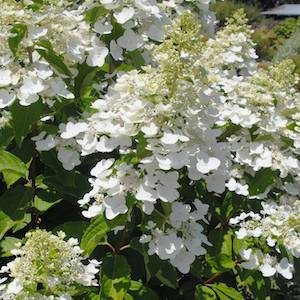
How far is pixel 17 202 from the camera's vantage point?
6.22 ft

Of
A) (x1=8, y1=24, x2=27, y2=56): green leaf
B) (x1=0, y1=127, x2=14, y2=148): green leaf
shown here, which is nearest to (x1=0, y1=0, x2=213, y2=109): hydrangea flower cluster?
(x1=8, y1=24, x2=27, y2=56): green leaf

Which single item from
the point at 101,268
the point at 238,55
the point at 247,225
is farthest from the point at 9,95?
the point at 238,55

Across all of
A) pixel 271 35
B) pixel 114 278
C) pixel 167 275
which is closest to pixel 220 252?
pixel 167 275

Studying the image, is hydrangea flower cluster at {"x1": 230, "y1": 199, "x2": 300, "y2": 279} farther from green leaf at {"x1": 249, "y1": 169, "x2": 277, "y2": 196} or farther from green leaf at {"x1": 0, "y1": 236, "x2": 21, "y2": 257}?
green leaf at {"x1": 0, "y1": 236, "x2": 21, "y2": 257}

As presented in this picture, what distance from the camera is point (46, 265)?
1397 mm

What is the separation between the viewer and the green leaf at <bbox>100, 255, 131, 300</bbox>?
67.1 inches

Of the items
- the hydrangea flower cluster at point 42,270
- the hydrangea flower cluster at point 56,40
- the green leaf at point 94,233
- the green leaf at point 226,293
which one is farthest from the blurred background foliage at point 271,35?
the hydrangea flower cluster at point 42,270

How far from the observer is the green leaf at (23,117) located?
1.77 meters

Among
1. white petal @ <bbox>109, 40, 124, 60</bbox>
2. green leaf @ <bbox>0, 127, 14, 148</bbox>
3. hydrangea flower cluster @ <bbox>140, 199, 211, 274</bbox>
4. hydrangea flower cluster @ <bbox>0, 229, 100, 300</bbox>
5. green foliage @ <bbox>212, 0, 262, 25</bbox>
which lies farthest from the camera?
green foliage @ <bbox>212, 0, 262, 25</bbox>

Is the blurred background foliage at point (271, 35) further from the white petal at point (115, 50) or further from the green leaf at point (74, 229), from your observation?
the green leaf at point (74, 229)

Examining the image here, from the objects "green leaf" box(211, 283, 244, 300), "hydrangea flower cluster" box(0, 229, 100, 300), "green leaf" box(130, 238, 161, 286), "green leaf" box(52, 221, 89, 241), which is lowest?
"green leaf" box(211, 283, 244, 300)

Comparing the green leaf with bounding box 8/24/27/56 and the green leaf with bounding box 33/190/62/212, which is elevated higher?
the green leaf with bounding box 8/24/27/56

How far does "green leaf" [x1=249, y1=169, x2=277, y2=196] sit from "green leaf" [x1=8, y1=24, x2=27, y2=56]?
871 mm

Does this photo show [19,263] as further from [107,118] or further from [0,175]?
[0,175]
